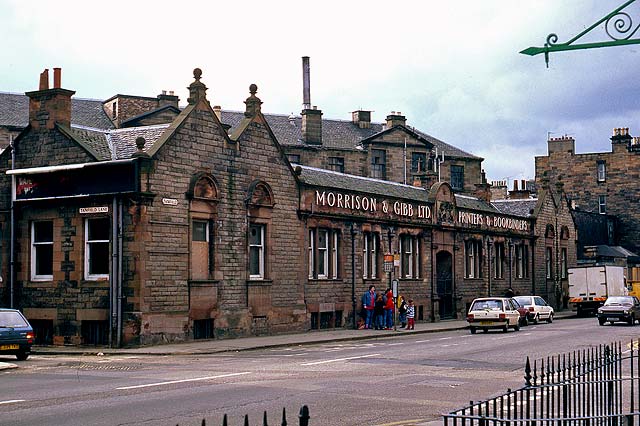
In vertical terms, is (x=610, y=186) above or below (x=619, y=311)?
above

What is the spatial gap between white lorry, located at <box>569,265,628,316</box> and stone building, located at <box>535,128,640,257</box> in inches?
896

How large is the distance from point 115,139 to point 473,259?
26842mm

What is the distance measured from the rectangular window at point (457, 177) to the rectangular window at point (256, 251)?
1720 inches

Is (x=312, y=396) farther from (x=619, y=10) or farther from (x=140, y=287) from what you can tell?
(x=140, y=287)

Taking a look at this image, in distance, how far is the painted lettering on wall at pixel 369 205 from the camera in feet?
130

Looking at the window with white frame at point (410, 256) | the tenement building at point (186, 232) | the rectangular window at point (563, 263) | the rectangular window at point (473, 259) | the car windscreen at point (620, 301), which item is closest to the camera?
the tenement building at point (186, 232)

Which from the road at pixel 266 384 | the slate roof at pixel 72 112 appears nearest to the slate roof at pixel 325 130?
the slate roof at pixel 72 112

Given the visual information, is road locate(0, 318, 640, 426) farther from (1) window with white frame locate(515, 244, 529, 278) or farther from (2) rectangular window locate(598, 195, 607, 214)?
(2) rectangular window locate(598, 195, 607, 214)

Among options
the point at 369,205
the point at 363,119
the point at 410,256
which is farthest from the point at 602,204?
the point at 369,205

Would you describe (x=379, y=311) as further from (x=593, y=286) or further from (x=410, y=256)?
(x=593, y=286)

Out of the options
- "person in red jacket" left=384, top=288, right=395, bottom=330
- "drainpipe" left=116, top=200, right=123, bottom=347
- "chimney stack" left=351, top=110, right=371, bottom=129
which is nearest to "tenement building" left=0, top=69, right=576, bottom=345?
"drainpipe" left=116, top=200, right=123, bottom=347

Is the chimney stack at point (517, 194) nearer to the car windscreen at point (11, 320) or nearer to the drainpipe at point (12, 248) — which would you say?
the drainpipe at point (12, 248)

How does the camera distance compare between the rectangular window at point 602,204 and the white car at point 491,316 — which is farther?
the rectangular window at point 602,204

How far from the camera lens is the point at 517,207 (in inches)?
2571
